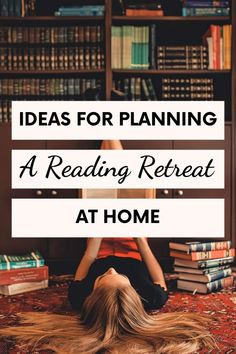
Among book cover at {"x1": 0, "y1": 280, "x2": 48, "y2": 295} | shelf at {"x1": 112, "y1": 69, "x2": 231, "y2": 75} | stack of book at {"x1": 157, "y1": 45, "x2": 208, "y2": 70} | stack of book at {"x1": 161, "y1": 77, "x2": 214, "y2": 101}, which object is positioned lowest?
book cover at {"x1": 0, "y1": 280, "x2": 48, "y2": 295}

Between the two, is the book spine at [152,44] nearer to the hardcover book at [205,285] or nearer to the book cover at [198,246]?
the book cover at [198,246]

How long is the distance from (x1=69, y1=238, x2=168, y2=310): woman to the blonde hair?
62mm

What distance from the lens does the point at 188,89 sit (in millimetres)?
3451

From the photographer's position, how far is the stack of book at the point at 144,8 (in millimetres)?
3414

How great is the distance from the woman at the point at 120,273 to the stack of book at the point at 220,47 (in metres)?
1.29

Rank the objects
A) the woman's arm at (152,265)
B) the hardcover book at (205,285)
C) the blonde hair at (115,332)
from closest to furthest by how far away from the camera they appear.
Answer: the blonde hair at (115,332) → the woman's arm at (152,265) → the hardcover book at (205,285)

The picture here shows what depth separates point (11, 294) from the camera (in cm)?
286

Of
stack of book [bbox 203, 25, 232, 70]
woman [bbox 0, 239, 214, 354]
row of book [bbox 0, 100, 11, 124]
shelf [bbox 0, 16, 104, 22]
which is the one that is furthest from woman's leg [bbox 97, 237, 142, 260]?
shelf [bbox 0, 16, 104, 22]

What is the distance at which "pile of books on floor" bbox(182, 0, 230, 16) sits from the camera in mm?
3395

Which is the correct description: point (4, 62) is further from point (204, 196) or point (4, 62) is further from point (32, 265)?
point (204, 196)

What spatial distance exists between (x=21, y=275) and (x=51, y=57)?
1.41 m

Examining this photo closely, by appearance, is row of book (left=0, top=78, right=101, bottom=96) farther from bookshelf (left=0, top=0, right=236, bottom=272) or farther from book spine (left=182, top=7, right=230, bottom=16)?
book spine (left=182, top=7, right=230, bottom=16)

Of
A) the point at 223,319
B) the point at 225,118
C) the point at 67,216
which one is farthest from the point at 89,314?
the point at 225,118

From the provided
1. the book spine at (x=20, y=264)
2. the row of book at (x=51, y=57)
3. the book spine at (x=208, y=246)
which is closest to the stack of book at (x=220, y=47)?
the row of book at (x=51, y=57)
